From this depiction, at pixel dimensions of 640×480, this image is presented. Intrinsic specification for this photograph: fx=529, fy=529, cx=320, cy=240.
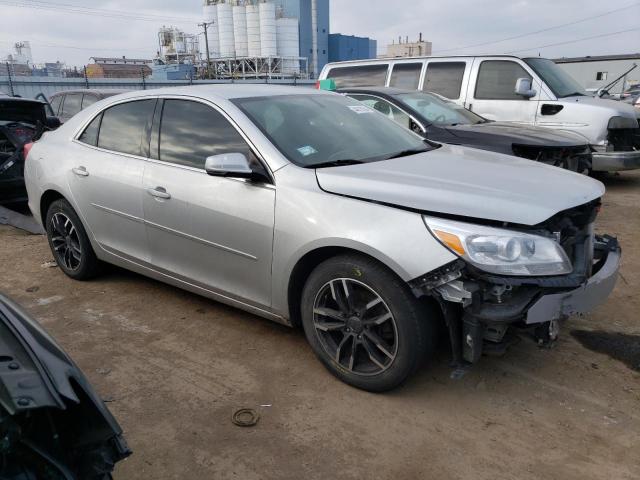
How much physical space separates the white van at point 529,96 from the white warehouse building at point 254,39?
173 feet

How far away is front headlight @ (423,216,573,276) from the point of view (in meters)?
2.48

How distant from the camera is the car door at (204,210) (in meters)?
3.17

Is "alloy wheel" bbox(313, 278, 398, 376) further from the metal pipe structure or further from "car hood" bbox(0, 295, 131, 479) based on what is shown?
the metal pipe structure

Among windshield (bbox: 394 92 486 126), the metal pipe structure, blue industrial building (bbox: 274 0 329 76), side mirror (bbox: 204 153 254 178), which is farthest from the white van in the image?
the metal pipe structure

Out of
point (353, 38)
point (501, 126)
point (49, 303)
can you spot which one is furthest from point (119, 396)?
point (353, 38)

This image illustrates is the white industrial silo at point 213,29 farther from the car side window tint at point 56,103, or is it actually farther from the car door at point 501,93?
the car door at point 501,93

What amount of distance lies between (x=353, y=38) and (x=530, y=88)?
65.5 meters

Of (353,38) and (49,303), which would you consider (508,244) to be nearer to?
(49,303)

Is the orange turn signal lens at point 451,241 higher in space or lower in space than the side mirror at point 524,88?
lower

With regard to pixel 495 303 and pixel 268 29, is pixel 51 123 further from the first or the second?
pixel 268 29

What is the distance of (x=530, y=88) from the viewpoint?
776 cm

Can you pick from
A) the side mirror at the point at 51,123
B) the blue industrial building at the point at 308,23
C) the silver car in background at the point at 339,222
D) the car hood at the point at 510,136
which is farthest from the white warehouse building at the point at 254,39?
the silver car in background at the point at 339,222

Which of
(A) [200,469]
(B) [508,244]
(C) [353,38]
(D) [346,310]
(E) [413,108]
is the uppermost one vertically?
(C) [353,38]

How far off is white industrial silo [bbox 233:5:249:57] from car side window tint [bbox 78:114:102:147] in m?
60.6
